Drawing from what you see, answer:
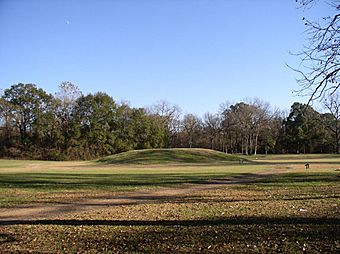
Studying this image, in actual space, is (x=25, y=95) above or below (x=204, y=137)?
above

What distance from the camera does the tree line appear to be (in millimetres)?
79125

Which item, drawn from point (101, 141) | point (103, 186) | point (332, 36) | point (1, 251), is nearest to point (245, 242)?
point (1, 251)

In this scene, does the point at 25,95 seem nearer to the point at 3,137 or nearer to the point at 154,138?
the point at 3,137

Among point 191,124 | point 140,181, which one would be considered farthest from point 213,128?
point 140,181

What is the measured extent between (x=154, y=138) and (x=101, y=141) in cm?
1299

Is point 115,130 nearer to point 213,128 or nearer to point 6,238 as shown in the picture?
point 213,128

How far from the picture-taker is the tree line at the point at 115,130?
7912cm

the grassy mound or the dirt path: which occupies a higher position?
the grassy mound

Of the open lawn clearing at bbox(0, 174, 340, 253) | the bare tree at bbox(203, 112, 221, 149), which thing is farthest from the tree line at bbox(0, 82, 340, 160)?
the open lawn clearing at bbox(0, 174, 340, 253)

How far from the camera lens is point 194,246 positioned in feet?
24.1

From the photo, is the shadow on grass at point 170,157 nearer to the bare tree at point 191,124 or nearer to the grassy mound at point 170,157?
the grassy mound at point 170,157

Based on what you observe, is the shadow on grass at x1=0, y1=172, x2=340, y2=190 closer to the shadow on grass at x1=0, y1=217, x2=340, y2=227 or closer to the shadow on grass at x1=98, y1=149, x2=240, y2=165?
the shadow on grass at x1=0, y1=217, x2=340, y2=227

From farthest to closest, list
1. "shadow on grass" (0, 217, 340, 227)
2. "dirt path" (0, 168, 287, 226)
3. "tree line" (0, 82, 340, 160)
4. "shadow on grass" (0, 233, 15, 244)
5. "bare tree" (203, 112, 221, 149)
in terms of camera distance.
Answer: "bare tree" (203, 112, 221, 149) < "tree line" (0, 82, 340, 160) < "dirt path" (0, 168, 287, 226) < "shadow on grass" (0, 217, 340, 227) < "shadow on grass" (0, 233, 15, 244)

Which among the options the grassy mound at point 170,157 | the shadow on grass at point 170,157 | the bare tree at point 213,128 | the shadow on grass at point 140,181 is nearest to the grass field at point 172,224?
the shadow on grass at point 140,181
